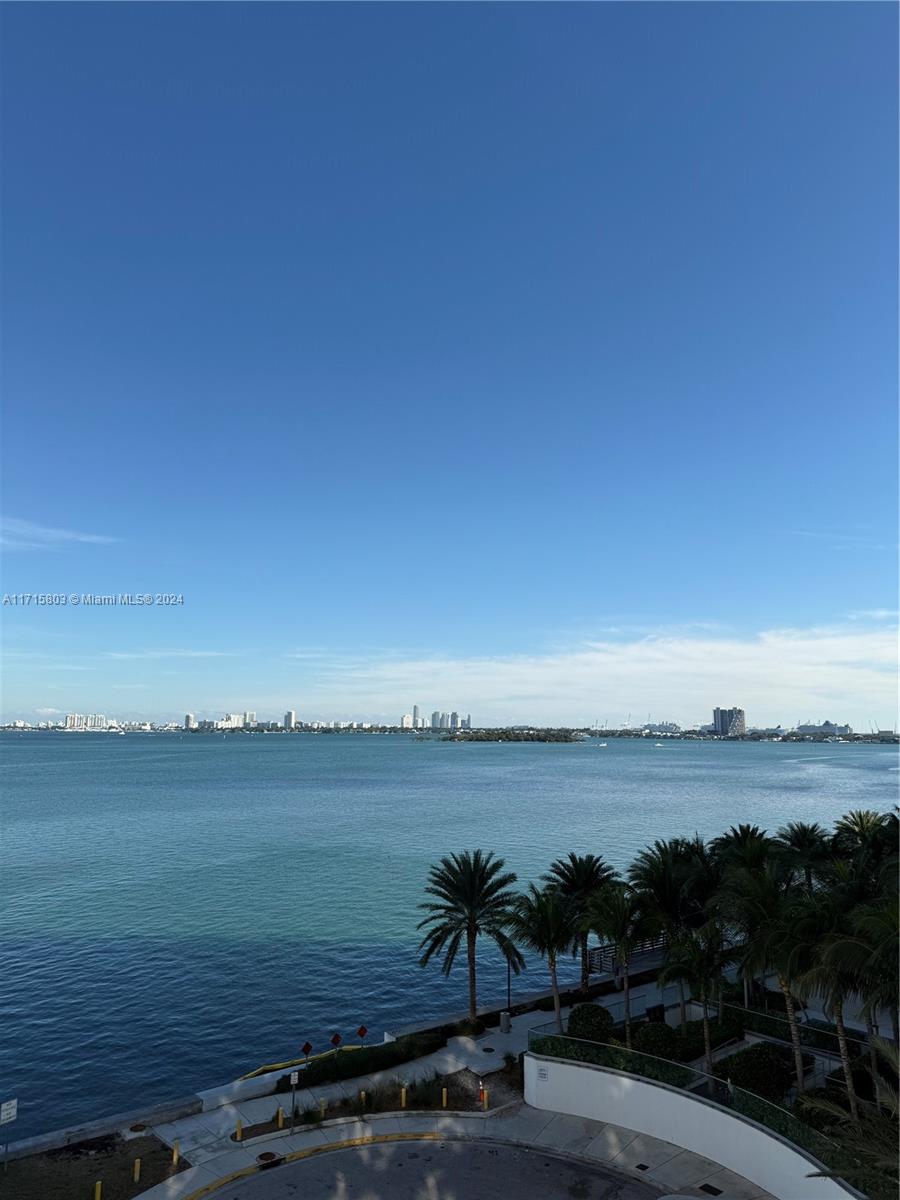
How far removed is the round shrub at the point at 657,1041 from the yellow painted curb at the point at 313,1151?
900 cm

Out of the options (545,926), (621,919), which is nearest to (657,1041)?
(621,919)

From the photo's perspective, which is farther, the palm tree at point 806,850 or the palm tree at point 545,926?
the palm tree at point 806,850

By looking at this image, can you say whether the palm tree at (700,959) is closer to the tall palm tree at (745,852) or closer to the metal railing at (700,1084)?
the metal railing at (700,1084)

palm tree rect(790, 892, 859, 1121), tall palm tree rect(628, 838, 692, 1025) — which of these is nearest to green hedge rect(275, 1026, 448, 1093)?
tall palm tree rect(628, 838, 692, 1025)

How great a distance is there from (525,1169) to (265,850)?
71.7m

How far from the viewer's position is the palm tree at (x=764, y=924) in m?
23.1

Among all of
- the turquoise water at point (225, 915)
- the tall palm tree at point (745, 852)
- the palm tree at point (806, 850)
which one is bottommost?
the turquoise water at point (225, 915)

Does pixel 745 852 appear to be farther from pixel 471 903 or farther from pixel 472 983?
pixel 472 983

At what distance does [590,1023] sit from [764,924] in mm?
10050

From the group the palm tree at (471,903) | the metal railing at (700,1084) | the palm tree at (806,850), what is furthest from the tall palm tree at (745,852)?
the metal railing at (700,1084)

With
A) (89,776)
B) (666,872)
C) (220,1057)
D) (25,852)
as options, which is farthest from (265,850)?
(89,776)

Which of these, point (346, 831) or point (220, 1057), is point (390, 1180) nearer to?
point (220, 1057)

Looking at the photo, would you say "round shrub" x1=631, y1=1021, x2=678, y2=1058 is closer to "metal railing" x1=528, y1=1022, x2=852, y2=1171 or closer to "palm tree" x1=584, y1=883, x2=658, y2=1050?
"palm tree" x1=584, y1=883, x2=658, y2=1050

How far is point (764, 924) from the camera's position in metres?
25.0
